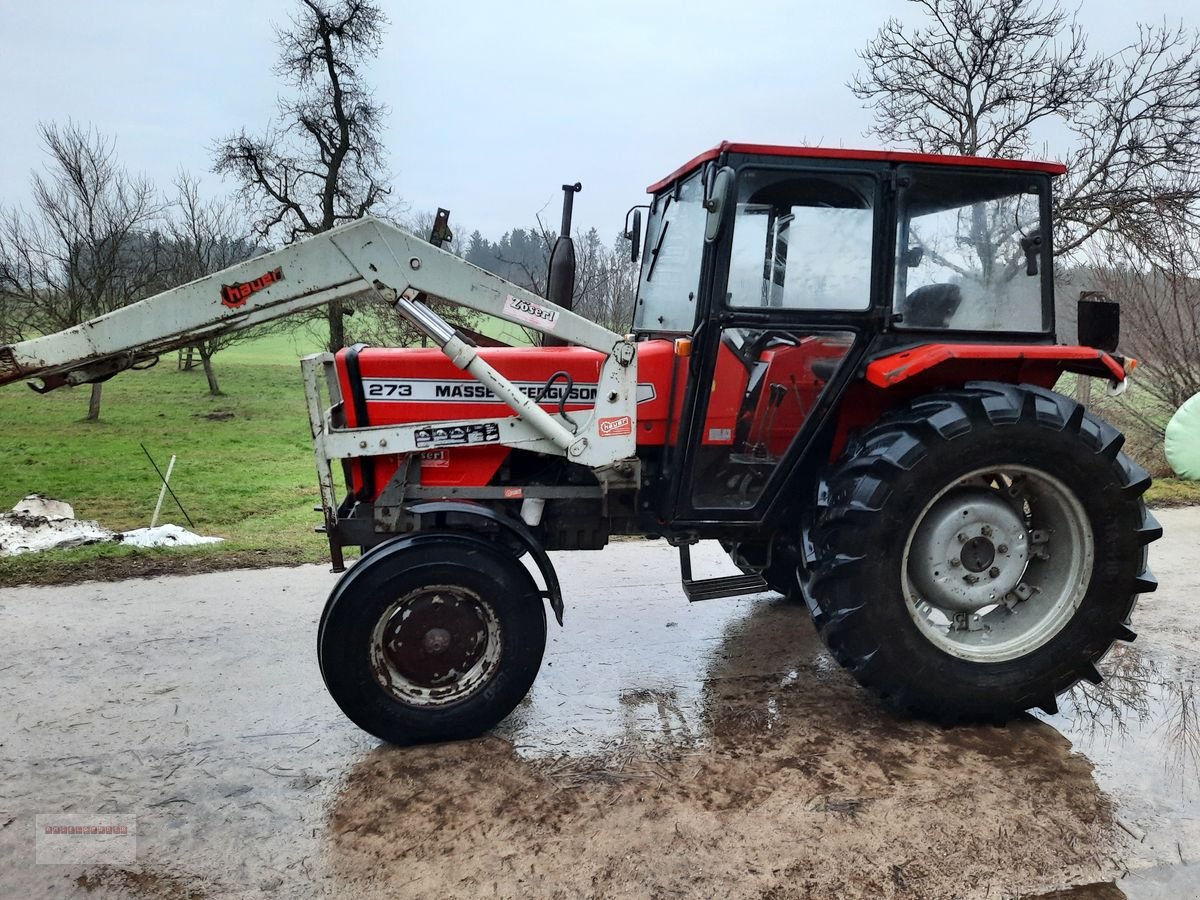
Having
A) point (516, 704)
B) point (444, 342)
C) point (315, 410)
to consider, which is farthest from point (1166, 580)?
point (315, 410)

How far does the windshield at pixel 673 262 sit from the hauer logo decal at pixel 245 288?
163 centimetres

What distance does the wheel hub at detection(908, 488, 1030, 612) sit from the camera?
131 inches

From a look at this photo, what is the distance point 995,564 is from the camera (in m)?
3.38

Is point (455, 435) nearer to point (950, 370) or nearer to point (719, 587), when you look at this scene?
point (719, 587)

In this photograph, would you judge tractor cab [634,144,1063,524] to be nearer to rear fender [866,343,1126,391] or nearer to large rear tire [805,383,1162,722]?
rear fender [866,343,1126,391]

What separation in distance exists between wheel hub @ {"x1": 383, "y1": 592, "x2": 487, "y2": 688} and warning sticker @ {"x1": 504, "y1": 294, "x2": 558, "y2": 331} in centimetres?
109

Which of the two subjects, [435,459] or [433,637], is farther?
[435,459]

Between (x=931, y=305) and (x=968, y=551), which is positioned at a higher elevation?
(x=931, y=305)

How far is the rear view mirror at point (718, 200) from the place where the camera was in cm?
291

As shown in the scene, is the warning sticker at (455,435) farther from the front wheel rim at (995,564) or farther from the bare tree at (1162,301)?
the bare tree at (1162,301)

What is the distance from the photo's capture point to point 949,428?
3068 millimetres

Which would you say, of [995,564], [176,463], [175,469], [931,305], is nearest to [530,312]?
[931,305]

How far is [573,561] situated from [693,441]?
2.39 m

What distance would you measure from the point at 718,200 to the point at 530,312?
0.82 m
